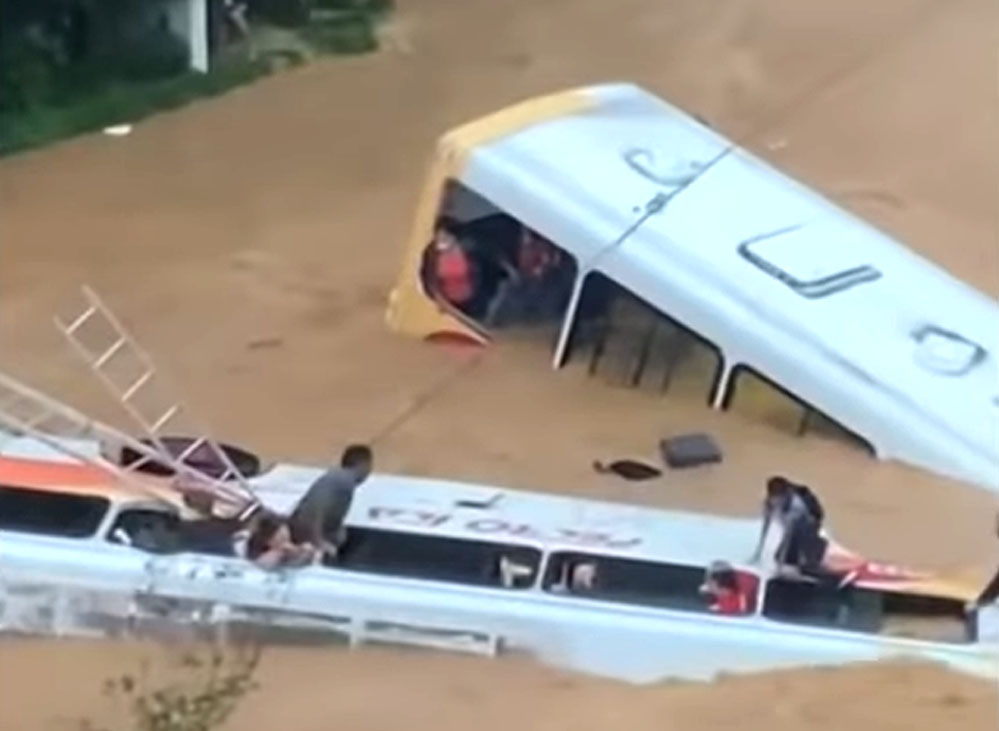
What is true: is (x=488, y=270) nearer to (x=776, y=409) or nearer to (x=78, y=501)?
(x=776, y=409)

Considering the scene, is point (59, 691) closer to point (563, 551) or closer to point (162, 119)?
point (563, 551)

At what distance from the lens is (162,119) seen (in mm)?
17438

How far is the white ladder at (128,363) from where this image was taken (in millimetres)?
11906

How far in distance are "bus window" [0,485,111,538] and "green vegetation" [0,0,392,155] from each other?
6.37 m

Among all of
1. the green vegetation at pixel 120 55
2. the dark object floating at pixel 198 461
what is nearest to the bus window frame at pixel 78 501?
the dark object floating at pixel 198 461

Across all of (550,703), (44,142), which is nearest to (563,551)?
(550,703)

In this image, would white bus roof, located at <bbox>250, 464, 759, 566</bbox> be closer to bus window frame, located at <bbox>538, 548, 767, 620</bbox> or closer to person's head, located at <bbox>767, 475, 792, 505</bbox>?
bus window frame, located at <bbox>538, 548, 767, 620</bbox>

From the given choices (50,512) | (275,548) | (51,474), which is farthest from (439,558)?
(51,474)

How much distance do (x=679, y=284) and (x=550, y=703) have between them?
344 cm

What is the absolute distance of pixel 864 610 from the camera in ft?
34.1

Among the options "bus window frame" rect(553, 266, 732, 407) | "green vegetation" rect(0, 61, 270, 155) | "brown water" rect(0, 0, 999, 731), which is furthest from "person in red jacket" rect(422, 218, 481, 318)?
"green vegetation" rect(0, 61, 270, 155)

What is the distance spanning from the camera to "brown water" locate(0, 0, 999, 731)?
1015 cm

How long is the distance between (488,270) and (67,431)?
8.29 ft

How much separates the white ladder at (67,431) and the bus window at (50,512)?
200mm
